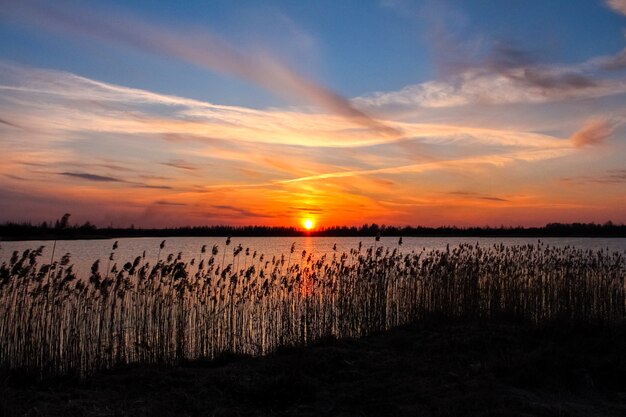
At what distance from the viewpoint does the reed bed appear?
9789 mm

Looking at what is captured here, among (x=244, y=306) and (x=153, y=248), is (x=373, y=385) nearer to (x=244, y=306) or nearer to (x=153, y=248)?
(x=244, y=306)

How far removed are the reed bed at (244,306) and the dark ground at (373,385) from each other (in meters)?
1.08

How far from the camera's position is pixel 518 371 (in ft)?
25.5

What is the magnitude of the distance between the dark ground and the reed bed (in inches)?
42.7

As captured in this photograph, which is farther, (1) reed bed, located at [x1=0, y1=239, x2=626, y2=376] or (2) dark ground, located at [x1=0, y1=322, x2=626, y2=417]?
(1) reed bed, located at [x1=0, y1=239, x2=626, y2=376]

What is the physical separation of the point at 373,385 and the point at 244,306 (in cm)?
700

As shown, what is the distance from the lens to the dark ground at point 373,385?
6.53 meters

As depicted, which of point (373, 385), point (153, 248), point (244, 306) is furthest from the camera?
point (153, 248)

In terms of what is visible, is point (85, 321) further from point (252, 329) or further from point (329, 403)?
point (329, 403)

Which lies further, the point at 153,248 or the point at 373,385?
the point at 153,248

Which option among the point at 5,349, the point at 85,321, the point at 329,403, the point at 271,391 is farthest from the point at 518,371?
the point at 5,349

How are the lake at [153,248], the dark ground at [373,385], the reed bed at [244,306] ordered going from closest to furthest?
the dark ground at [373,385]
the reed bed at [244,306]
the lake at [153,248]

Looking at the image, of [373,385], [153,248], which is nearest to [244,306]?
[373,385]

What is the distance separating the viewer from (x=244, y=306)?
1420 cm
